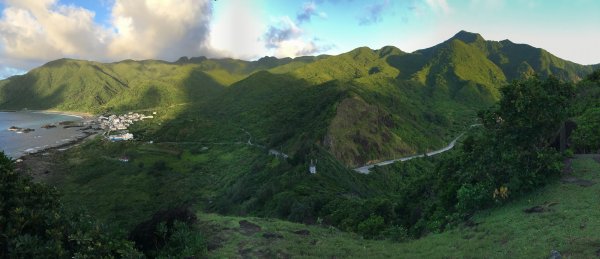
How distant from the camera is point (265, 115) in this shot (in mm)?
174375

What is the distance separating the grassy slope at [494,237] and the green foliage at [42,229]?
5.30 m

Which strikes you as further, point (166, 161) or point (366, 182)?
point (166, 161)

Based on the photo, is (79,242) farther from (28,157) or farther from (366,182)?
(28,157)

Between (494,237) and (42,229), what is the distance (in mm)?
19000

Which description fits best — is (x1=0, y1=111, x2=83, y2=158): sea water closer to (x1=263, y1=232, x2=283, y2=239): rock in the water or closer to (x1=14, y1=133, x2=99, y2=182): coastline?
(x1=14, y1=133, x2=99, y2=182): coastline

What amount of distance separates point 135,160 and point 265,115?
228 feet

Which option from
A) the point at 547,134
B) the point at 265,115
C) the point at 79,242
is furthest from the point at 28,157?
the point at 547,134

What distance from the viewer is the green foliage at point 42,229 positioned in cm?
1295

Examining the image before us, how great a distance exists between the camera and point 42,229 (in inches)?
566

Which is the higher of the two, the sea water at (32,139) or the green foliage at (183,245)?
the green foliage at (183,245)

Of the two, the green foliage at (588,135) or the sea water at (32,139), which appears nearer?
the green foliage at (588,135)

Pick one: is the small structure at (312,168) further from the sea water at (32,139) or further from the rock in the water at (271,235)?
the sea water at (32,139)

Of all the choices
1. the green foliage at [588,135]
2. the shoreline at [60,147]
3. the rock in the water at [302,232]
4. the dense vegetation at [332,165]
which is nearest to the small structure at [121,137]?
the dense vegetation at [332,165]

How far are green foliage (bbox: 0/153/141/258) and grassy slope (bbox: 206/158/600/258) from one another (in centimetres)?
530
